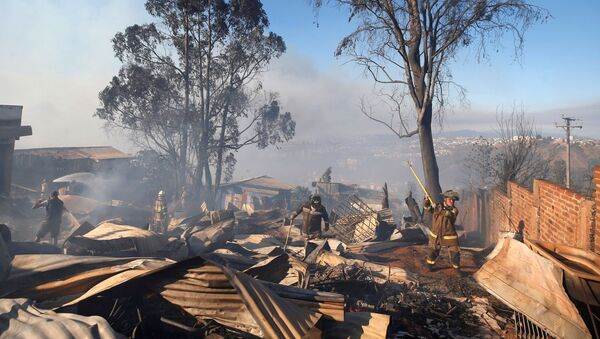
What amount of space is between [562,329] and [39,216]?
17.5m

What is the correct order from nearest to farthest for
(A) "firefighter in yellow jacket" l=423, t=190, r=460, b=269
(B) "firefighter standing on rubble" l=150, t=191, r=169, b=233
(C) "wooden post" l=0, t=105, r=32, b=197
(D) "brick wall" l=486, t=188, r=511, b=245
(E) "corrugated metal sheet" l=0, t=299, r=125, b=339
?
(E) "corrugated metal sheet" l=0, t=299, r=125, b=339, (A) "firefighter in yellow jacket" l=423, t=190, r=460, b=269, (D) "brick wall" l=486, t=188, r=511, b=245, (B) "firefighter standing on rubble" l=150, t=191, r=169, b=233, (C) "wooden post" l=0, t=105, r=32, b=197

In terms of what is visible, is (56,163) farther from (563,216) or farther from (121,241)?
(563,216)

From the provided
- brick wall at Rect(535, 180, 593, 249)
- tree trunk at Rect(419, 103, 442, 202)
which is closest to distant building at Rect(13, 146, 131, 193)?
tree trunk at Rect(419, 103, 442, 202)

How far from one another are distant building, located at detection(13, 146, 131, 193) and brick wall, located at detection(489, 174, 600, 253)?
24.0 meters

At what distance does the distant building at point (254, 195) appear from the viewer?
2903 cm

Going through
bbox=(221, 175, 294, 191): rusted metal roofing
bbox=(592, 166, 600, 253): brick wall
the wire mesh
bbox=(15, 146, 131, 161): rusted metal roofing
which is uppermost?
bbox=(15, 146, 131, 161): rusted metal roofing

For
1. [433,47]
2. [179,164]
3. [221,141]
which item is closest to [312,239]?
[433,47]

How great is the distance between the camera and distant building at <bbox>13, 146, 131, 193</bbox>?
22391mm

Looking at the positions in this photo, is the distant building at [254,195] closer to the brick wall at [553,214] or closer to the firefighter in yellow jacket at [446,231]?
the brick wall at [553,214]

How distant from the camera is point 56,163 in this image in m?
23.8

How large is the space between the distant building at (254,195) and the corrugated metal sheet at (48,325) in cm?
2511

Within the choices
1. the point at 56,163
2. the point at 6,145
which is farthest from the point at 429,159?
the point at 56,163

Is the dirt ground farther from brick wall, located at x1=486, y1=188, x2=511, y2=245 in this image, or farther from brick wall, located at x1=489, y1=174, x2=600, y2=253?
brick wall, located at x1=486, y1=188, x2=511, y2=245

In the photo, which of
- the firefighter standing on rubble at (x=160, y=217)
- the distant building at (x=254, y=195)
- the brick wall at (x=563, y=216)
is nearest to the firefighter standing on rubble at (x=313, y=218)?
the brick wall at (x=563, y=216)
